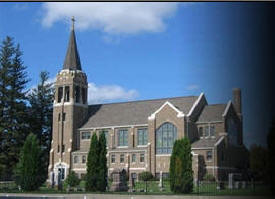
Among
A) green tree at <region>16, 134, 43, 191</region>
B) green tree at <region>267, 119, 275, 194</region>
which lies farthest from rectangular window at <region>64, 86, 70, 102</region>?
green tree at <region>267, 119, 275, 194</region>

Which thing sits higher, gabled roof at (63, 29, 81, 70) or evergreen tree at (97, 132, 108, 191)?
gabled roof at (63, 29, 81, 70)

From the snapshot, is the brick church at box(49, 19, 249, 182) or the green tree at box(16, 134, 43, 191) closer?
the green tree at box(16, 134, 43, 191)

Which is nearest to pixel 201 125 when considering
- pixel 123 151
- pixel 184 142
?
pixel 123 151

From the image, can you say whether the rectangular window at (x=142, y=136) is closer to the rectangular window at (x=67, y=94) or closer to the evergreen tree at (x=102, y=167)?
the rectangular window at (x=67, y=94)

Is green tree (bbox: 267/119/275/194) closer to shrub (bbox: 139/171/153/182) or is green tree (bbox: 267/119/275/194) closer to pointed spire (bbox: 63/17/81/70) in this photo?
shrub (bbox: 139/171/153/182)

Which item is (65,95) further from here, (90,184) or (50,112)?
(90,184)

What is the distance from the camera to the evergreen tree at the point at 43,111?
41688 mm

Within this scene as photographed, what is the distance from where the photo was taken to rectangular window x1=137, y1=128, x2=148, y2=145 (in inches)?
1443

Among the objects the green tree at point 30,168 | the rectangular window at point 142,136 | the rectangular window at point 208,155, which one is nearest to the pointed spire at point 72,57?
the rectangular window at point 142,136

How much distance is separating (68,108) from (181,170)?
75.0 ft

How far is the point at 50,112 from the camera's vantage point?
44.2 metres

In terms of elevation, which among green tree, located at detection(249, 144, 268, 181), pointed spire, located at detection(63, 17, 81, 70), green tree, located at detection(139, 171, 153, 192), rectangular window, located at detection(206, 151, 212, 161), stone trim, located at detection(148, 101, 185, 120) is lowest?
green tree, located at detection(139, 171, 153, 192)

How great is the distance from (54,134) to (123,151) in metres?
8.43

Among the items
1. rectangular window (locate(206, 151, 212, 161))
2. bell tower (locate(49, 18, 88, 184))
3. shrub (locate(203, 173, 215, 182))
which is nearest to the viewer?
shrub (locate(203, 173, 215, 182))
